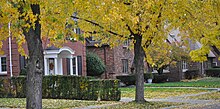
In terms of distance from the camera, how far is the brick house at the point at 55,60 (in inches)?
1228

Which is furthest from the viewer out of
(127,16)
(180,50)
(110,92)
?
(180,50)

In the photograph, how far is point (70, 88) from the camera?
25.2 m

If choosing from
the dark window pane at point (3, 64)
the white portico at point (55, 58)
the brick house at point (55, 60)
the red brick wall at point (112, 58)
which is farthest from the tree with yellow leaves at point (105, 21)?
the red brick wall at point (112, 58)

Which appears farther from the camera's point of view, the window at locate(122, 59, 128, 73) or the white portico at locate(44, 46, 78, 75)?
the window at locate(122, 59, 128, 73)

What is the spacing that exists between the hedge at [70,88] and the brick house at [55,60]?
3898 mm

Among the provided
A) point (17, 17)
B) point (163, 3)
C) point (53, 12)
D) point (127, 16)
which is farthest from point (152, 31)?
point (17, 17)

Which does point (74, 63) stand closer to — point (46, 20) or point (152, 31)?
point (152, 31)

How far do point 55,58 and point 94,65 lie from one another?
7.07m

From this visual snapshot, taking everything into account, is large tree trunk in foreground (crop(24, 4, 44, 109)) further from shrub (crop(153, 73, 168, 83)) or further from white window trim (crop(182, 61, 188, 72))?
white window trim (crop(182, 61, 188, 72))

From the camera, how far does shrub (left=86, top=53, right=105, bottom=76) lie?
39406mm

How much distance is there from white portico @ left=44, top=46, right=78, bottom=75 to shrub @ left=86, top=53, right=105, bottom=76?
4.22 m

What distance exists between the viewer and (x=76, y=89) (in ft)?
81.6

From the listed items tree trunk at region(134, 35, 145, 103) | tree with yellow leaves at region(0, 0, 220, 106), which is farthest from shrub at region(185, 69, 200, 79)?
tree trunk at region(134, 35, 145, 103)

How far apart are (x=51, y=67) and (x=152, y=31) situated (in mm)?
17072
